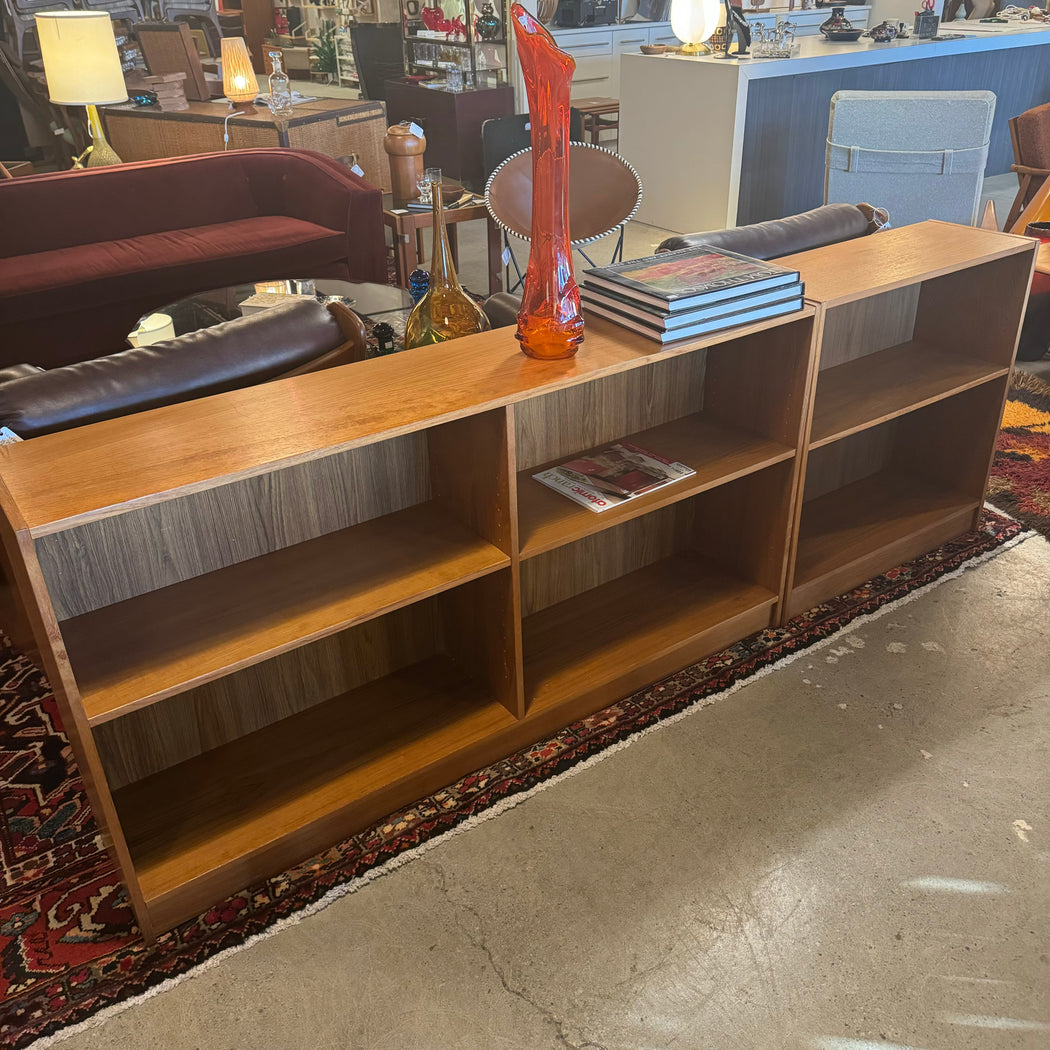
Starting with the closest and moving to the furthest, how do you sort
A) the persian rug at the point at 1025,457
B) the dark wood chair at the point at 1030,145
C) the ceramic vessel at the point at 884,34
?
the persian rug at the point at 1025,457 < the dark wood chair at the point at 1030,145 < the ceramic vessel at the point at 884,34

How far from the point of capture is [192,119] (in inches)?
226

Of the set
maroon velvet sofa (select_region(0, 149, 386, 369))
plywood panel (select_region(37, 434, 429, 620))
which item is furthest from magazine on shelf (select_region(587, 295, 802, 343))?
maroon velvet sofa (select_region(0, 149, 386, 369))

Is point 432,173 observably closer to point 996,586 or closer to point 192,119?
point 996,586

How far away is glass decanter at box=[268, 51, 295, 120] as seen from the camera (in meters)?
5.72

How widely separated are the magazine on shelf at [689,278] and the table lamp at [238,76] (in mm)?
4519

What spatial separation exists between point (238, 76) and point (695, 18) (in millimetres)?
2696

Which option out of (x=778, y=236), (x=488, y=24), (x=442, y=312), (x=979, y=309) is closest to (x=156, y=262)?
(x=442, y=312)

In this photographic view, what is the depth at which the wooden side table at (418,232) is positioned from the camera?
14.0 feet

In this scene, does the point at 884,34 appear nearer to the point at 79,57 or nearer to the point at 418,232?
the point at 418,232

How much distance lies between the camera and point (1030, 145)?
5.18 metres

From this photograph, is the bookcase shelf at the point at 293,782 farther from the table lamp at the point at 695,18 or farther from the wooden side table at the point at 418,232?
the table lamp at the point at 695,18

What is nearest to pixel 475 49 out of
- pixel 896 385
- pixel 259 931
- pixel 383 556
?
pixel 896 385

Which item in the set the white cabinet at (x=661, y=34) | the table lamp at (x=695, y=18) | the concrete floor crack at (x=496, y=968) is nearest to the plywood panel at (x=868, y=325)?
the concrete floor crack at (x=496, y=968)

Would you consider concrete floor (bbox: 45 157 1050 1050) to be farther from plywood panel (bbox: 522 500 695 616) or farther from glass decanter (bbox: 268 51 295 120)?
glass decanter (bbox: 268 51 295 120)
